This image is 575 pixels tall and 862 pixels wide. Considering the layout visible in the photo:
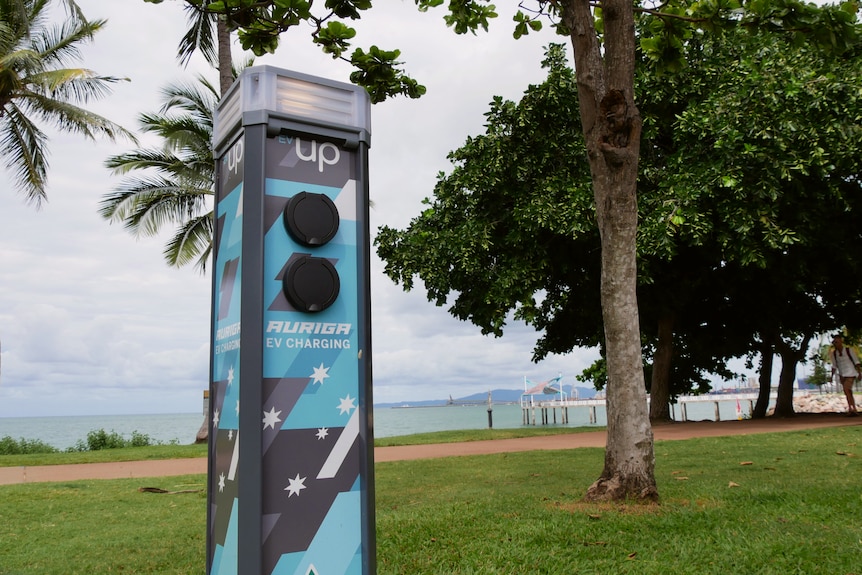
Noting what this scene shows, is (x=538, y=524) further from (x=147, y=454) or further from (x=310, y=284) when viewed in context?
(x=147, y=454)

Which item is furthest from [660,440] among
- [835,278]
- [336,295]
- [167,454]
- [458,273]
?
[336,295]

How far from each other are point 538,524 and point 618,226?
2662 millimetres

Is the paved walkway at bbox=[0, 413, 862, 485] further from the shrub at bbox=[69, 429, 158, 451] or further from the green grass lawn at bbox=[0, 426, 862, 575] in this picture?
the shrub at bbox=[69, 429, 158, 451]

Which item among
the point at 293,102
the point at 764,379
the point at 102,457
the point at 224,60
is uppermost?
the point at 224,60

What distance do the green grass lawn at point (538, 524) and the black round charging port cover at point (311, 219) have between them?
2424 mm

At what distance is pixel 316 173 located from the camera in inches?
113

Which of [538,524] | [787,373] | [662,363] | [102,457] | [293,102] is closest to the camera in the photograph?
[293,102]

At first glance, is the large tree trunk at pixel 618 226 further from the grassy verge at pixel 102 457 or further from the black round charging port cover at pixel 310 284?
the grassy verge at pixel 102 457

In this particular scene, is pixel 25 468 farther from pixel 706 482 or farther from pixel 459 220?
pixel 706 482

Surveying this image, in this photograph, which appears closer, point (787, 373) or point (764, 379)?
point (787, 373)

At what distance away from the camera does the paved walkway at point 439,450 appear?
10.5 meters

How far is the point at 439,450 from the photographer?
42.1 feet

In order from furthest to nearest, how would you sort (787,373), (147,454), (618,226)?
(787,373) < (147,454) < (618,226)

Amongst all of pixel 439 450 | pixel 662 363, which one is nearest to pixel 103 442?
pixel 439 450
